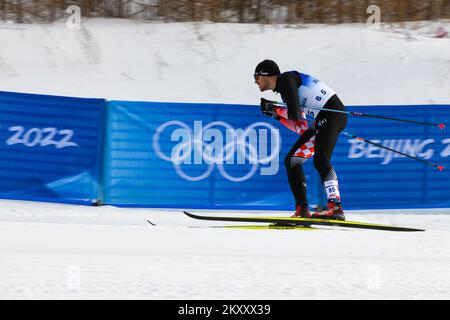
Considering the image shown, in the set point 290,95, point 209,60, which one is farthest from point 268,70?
point 209,60

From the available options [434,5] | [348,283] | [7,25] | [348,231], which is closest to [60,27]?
[7,25]

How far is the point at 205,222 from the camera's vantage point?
868 cm

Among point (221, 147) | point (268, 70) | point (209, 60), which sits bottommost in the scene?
point (221, 147)

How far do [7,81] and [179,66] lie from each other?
9.47 feet

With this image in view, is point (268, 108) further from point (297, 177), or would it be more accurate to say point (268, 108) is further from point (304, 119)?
point (297, 177)

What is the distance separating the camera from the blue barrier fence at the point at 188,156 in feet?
32.7

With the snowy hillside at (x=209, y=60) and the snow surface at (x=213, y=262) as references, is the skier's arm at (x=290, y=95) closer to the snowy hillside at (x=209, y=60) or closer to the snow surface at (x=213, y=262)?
the snow surface at (x=213, y=262)

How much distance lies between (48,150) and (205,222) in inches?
93.8

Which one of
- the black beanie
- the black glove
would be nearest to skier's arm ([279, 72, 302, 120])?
the black beanie

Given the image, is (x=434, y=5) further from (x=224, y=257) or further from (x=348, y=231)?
(x=224, y=257)

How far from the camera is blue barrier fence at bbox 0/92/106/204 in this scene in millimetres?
9938

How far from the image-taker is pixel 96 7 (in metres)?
16.9

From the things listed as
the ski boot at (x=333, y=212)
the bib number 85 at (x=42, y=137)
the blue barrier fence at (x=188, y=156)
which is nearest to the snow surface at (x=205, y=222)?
the ski boot at (x=333, y=212)

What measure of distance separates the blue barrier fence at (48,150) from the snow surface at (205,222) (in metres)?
0.23
